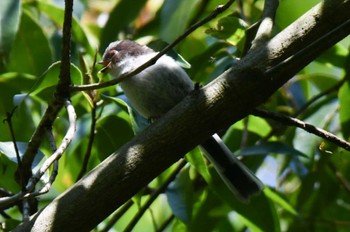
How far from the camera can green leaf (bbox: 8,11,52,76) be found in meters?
2.93

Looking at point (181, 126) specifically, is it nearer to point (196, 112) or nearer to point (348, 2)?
point (196, 112)

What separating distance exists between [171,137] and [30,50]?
1.32 metres

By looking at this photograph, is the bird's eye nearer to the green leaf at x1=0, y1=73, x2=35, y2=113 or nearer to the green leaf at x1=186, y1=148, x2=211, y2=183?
the green leaf at x1=0, y1=73, x2=35, y2=113

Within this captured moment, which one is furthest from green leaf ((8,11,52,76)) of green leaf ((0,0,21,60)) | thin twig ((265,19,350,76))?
thin twig ((265,19,350,76))

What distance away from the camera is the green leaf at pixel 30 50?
9.61ft

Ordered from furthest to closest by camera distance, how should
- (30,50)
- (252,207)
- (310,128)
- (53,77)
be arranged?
(30,50) → (252,207) → (53,77) → (310,128)

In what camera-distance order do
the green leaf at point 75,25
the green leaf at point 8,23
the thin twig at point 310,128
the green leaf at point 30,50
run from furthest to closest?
the green leaf at point 30,50
the green leaf at point 75,25
the green leaf at point 8,23
the thin twig at point 310,128

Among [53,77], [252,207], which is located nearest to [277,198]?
[252,207]

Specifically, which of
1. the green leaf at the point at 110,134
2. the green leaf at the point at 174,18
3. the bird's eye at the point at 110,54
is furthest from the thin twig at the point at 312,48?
the bird's eye at the point at 110,54

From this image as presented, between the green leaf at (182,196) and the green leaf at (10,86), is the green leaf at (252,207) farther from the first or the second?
the green leaf at (10,86)

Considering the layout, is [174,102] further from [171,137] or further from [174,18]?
[171,137]

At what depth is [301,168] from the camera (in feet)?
9.50

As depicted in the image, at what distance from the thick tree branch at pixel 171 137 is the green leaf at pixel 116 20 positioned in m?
1.30

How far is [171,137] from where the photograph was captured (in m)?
1.81
